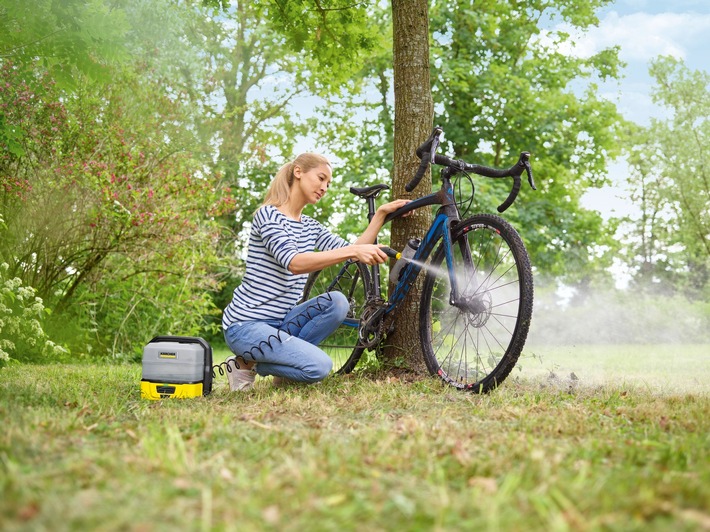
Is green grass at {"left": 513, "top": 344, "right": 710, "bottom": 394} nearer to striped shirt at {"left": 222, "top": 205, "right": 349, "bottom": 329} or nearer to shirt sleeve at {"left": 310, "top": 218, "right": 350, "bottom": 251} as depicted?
shirt sleeve at {"left": 310, "top": 218, "right": 350, "bottom": 251}

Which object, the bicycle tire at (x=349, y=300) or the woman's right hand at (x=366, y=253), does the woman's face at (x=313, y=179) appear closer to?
the woman's right hand at (x=366, y=253)

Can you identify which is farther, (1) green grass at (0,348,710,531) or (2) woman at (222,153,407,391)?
(2) woman at (222,153,407,391)

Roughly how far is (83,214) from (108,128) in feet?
3.28

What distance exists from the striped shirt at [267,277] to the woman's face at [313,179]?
19 centimetres

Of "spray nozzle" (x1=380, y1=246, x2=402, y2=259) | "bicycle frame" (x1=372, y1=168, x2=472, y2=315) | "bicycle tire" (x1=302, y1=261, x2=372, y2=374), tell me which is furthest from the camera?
"bicycle tire" (x1=302, y1=261, x2=372, y2=374)

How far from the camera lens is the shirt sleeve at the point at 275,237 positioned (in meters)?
3.29

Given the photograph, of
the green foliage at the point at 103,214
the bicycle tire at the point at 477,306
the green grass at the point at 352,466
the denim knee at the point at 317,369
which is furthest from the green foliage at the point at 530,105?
the green grass at the point at 352,466

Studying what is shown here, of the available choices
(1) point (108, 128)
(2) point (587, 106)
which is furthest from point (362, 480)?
(2) point (587, 106)

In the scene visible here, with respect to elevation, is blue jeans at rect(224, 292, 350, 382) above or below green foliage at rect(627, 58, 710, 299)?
below

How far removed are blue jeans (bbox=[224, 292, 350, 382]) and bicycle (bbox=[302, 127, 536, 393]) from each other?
0.83 feet

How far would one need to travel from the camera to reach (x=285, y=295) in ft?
11.9

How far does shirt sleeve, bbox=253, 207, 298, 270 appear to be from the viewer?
3.29 meters

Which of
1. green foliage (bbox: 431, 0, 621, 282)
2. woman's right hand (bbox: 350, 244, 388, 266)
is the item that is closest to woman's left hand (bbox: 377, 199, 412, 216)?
woman's right hand (bbox: 350, 244, 388, 266)

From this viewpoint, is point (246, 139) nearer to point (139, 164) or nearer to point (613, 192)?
point (139, 164)
